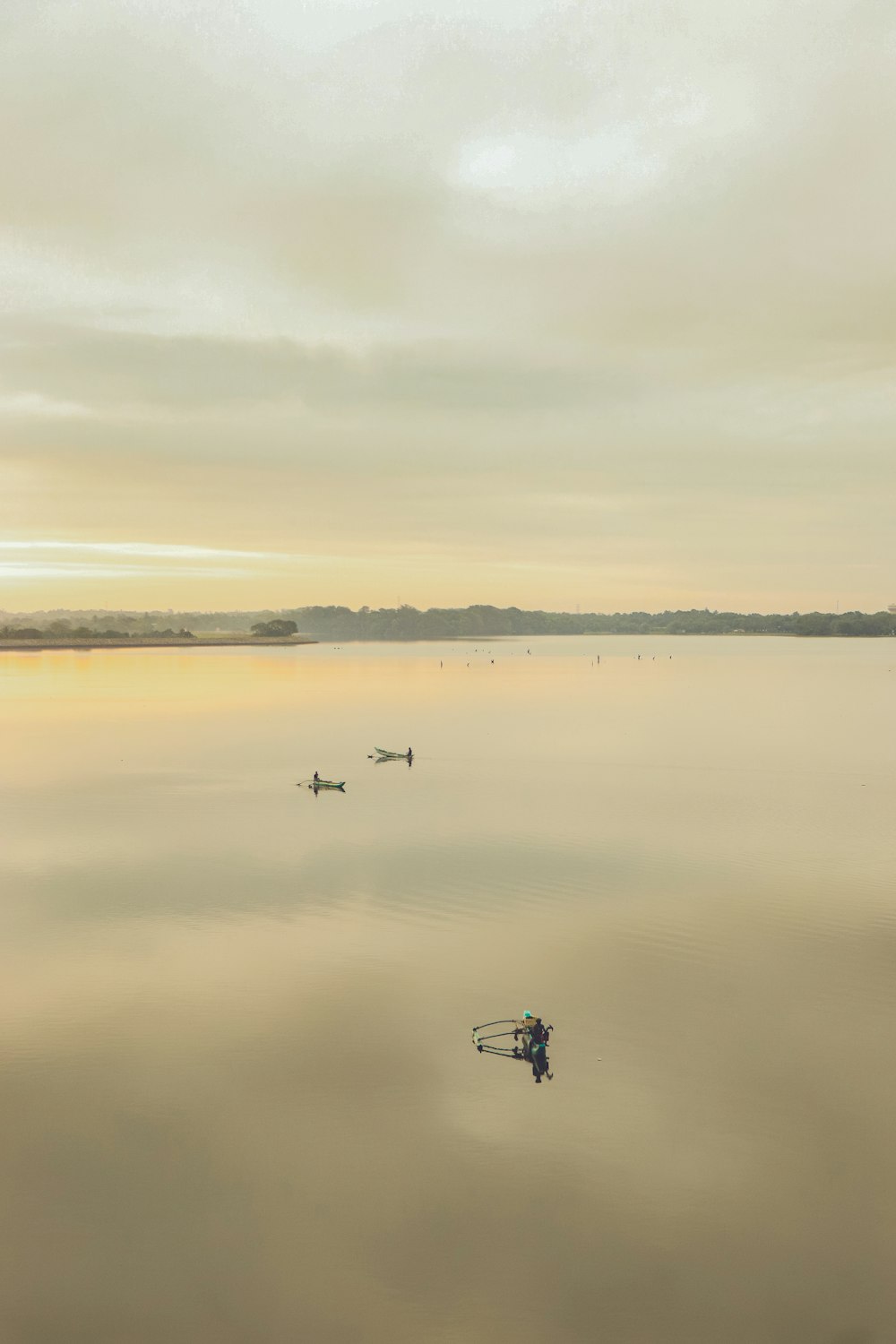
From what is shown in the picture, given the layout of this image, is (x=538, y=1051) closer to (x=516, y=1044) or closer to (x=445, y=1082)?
(x=516, y=1044)

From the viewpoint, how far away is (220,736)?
9569cm

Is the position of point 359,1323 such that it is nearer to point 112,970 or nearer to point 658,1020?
point 658,1020

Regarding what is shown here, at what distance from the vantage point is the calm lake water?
48.1 ft

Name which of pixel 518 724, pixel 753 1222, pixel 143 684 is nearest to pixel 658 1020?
pixel 753 1222

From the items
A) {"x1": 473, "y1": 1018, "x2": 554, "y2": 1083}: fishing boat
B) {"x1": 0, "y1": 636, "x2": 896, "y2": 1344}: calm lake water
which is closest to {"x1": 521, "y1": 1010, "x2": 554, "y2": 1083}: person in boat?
{"x1": 473, "y1": 1018, "x2": 554, "y2": 1083}: fishing boat

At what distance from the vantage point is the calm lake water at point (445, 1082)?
1466 cm

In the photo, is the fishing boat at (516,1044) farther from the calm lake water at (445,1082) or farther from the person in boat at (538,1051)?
the calm lake water at (445,1082)

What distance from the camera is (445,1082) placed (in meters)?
21.1

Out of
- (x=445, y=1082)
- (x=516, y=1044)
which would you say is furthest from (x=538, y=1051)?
(x=445, y=1082)

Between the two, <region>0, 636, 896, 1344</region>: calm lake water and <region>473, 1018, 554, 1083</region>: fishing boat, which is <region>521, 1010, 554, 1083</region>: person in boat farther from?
<region>0, 636, 896, 1344</region>: calm lake water

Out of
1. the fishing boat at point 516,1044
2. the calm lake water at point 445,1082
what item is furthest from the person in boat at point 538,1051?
the calm lake water at point 445,1082

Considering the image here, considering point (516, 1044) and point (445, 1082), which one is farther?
point (516, 1044)

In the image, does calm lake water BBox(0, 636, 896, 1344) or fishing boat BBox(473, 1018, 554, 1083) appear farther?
fishing boat BBox(473, 1018, 554, 1083)

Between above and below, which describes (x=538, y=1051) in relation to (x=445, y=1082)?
above
